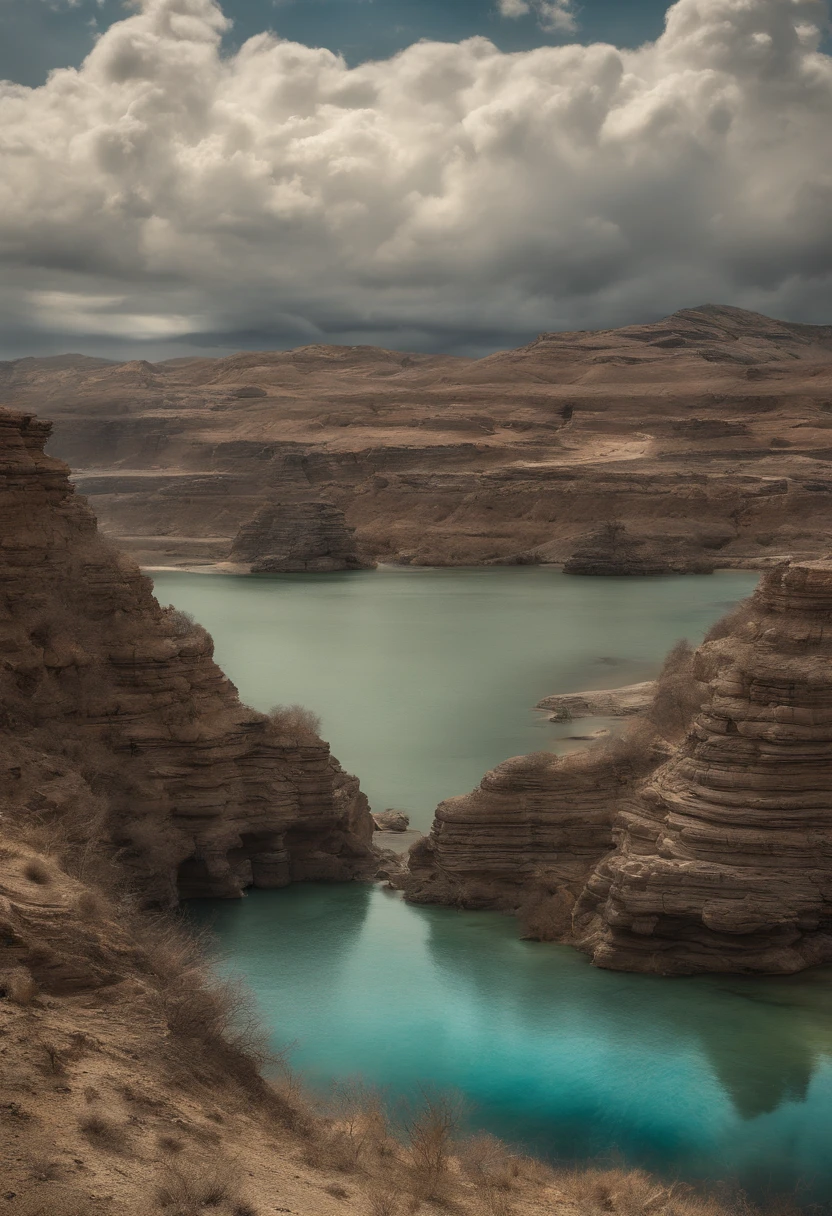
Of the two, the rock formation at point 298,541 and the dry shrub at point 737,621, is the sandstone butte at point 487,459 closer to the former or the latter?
the rock formation at point 298,541

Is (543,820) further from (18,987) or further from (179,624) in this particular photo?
(18,987)

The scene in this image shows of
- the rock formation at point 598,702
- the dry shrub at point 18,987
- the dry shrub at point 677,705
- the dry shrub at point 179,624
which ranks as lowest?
the rock formation at point 598,702

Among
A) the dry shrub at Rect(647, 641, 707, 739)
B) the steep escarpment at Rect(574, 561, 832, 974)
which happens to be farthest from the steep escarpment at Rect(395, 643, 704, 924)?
the steep escarpment at Rect(574, 561, 832, 974)

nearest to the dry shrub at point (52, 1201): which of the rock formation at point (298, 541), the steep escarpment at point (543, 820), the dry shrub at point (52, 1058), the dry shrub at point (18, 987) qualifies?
the dry shrub at point (52, 1058)

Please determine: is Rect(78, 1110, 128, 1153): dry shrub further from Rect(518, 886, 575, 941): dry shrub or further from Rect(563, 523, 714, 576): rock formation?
Rect(563, 523, 714, 576): rock formation

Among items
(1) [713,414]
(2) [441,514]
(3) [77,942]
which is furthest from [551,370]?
(3) [77,942]

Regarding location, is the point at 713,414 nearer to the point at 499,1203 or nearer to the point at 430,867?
the point at 430,867
